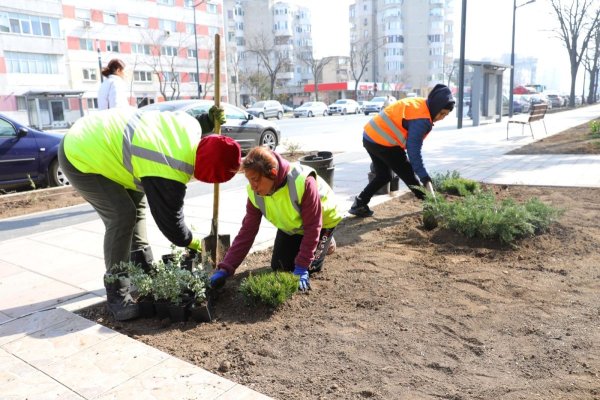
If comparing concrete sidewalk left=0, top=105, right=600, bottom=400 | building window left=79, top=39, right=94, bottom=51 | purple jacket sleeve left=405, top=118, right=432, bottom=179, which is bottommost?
concrete sidewalk left=0, top=105, right=600, bottom=400

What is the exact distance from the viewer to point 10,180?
8.16 metres

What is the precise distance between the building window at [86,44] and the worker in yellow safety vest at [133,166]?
49.3 metres

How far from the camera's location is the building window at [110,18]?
161ft

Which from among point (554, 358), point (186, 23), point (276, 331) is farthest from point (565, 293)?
point (186, 23)

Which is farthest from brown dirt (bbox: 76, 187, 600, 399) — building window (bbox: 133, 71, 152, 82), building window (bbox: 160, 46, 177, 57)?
building window (bbox: 160, 46, 177, 57)

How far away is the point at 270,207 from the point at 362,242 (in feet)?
5.25

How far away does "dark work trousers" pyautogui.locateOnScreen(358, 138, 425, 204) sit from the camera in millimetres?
5902

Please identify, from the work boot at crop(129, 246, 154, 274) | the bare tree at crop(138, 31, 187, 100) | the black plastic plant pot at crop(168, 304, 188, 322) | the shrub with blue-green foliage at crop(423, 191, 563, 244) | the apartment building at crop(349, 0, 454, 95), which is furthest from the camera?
the apartment building at crop(349, 0, 454, 95)

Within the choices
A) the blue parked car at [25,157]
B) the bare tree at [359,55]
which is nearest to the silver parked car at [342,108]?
the blue parked car at [25,157]

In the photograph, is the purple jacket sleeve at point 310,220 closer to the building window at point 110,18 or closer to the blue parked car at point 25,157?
the blue parked car at point 25,157

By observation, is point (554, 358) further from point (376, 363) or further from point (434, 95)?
point (434, 95)

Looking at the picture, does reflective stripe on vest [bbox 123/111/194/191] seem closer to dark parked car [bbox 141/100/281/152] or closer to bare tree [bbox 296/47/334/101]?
dark parked car [bbox 141/100/281/152]

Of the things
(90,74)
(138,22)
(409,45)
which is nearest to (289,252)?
(90,74)

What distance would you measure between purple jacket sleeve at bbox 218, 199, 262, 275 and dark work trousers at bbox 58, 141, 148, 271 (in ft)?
2.32
